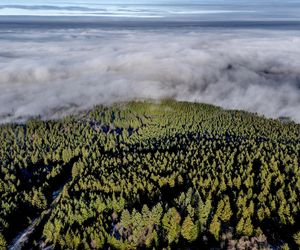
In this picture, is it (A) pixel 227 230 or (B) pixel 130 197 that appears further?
(B) pixel 130 197

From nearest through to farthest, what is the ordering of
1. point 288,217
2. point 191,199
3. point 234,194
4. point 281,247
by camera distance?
point 281,247, point 288,217, point 191,199, point 234,194

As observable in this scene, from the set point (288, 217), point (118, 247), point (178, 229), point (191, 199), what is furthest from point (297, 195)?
point (118, 247)

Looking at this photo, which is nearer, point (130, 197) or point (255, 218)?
point (255, 218)

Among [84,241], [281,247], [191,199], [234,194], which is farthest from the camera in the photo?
[234,194]

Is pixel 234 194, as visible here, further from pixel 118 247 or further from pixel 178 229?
pixel 118 247

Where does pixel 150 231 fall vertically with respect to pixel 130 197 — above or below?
above

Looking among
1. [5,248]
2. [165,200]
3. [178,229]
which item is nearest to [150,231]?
[178,229]

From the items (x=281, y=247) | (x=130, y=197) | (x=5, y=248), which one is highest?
(x=281, y=247)

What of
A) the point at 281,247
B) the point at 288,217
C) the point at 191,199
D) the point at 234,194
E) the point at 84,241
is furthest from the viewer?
the point at 234,194

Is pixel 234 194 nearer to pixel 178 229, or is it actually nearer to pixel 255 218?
pixel 255 218
